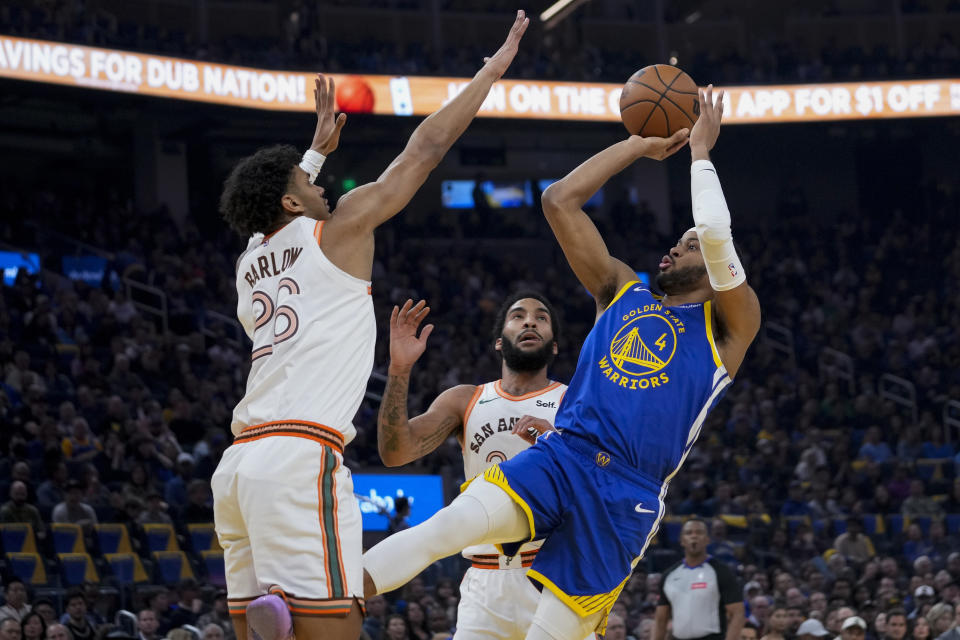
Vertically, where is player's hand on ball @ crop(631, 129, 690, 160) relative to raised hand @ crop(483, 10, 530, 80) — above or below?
below

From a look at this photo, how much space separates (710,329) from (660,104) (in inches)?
48.3

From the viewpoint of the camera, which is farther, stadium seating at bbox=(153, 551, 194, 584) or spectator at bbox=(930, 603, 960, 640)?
stadium seating at bbox=(153, 551, 194, 584)

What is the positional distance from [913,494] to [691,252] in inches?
528

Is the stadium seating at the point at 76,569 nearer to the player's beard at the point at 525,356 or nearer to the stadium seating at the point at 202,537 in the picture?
the stadium seating at the point at 202,537

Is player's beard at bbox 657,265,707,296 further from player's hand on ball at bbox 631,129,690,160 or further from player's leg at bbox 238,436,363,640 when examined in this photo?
player's leg at bbox 238,436,363,640

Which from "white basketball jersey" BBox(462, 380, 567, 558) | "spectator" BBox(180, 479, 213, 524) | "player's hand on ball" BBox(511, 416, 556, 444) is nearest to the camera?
"player's hand on ball" BBox(511, 416, 556, 444)

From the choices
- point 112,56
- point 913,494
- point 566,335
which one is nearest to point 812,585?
point 913,494

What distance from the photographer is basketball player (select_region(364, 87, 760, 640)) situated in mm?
4945

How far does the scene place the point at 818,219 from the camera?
29672 millimetres

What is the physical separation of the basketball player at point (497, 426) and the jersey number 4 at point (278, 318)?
4.02 ft

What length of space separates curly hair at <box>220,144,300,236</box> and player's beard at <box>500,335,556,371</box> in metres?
2.14

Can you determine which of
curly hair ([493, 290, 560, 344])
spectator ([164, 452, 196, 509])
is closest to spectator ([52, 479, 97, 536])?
spectator ([164, 452, 196, 509])

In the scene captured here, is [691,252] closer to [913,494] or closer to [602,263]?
[602,263]

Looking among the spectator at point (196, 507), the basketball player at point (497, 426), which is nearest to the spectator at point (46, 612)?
the spectator at point (196, 507)
